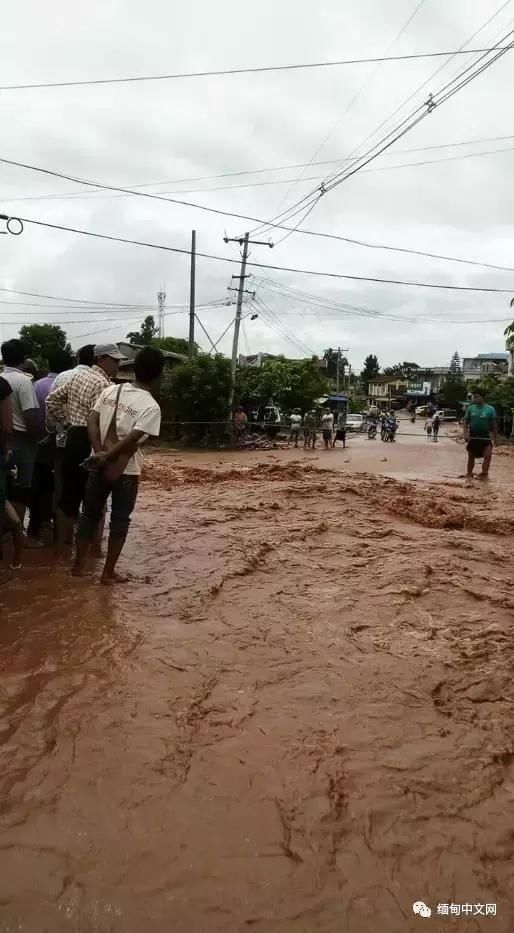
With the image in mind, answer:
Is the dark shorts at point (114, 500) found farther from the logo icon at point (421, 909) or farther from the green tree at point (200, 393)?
the green tree at point (200, 393)

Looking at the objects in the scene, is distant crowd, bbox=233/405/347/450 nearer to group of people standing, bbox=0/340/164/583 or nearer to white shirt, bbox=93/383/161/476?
group of people standing, bbox=0/340/164/583

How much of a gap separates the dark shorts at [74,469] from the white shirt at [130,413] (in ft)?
1.95

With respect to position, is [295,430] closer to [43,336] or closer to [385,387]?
[43,336]

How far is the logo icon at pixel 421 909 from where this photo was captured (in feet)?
5.63

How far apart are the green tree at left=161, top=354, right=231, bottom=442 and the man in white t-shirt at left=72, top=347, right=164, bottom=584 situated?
57.1 feet

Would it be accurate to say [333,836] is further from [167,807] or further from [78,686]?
[78,686]

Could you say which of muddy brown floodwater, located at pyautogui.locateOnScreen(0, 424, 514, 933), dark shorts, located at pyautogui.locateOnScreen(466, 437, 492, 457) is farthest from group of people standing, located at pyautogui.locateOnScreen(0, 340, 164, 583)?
dark shorts, located at pyautogui.locateOnScreen(466, 437, 492, 457)

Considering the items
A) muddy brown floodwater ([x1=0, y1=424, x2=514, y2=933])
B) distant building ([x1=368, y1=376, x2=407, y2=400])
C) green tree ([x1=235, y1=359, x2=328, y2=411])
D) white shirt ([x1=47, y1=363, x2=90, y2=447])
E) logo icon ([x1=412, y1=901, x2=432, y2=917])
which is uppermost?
distant building ([x1=368, y1=376, x2=407, y2=400])

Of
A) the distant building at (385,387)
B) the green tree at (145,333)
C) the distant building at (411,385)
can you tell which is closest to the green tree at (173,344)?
Result: the green tree at (145,333)

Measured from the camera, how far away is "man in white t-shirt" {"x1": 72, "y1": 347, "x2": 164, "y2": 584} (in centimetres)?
384

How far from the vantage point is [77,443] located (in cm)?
450

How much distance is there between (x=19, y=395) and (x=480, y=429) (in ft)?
29.0

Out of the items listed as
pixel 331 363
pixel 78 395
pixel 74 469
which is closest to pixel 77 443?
pixel 74 469

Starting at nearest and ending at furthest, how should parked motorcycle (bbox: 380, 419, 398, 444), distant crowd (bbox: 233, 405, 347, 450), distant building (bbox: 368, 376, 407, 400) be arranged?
distant crowd (bbox: 233, 405, 347, 450) < parked motorcycle (bbox: 380, 419, 398, 444) < distant building (bbox: 368, 376, 407, 400)
